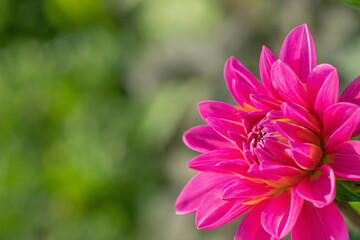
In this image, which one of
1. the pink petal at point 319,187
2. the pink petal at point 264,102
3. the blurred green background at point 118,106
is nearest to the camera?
the pink petal at point 319,187

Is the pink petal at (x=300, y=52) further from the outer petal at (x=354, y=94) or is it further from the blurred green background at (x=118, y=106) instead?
the blurred green background at (x=118, y=106)

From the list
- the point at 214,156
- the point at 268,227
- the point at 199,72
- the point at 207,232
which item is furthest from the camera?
the point at 199,72

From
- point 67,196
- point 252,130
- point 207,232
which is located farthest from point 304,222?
point 67,196

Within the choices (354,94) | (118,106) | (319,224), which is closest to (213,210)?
(319,224)

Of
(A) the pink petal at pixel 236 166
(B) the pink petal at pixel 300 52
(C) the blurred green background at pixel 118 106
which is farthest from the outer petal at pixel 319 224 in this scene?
(C) the blurred green background at pixel 118 106

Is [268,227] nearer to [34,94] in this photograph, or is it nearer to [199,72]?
[199,72]

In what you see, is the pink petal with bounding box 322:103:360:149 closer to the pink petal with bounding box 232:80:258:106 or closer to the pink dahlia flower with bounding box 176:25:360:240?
the pink dahlia flower with bounding box 176:25:360:240

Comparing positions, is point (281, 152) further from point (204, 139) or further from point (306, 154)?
point (204, 139)
